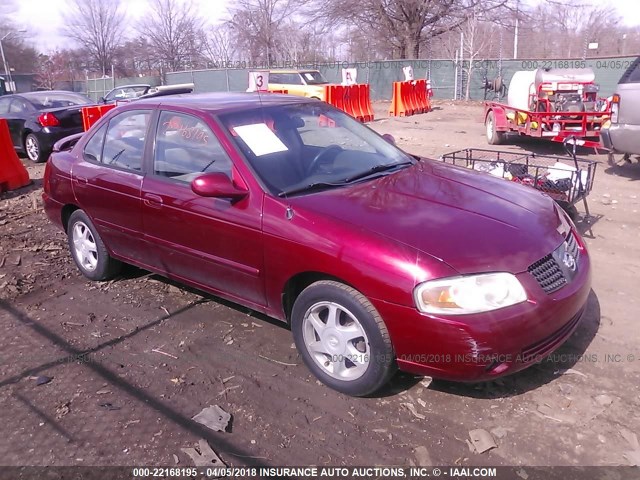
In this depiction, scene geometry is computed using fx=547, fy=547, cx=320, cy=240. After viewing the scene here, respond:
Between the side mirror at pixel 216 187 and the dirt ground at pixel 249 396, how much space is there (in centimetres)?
114

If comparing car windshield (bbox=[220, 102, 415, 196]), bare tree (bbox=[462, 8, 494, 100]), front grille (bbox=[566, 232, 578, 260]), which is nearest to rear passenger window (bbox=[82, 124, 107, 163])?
car windshield (bbox=[220, 102, 415, 196])

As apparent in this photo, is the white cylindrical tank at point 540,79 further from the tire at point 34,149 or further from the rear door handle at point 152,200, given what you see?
the tire at point 34,149

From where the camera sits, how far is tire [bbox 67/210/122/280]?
4902mm

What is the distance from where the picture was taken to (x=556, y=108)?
10797mm

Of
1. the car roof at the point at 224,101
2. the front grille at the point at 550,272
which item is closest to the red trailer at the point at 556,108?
the car roof at the point at 224,101

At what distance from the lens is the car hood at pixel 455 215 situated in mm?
2900

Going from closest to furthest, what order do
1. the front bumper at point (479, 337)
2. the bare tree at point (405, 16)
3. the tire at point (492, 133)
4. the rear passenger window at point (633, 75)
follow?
1. the front bumper at point (479, 337)
2. the rear passenger window at point (633, 75)
3. the tire at point (492, 133)
4. the bare tree at point (405, 16)

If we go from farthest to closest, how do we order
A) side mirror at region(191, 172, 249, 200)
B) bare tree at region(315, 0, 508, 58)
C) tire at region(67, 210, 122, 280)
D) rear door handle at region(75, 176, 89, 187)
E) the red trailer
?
bare tree at region(315, 0, 508, 58) → the red trailer → tire at region(67, 210, 122, 280) → rear door handle at region(75, 176, 89, 187) → side mirror at region(191, 172, 249, 200)

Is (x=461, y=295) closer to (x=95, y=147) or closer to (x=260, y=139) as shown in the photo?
(x=260, y=139)

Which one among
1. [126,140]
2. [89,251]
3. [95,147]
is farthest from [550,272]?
[89,251]

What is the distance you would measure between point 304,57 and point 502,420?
46.6 m

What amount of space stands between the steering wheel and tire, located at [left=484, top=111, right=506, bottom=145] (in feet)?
29.3

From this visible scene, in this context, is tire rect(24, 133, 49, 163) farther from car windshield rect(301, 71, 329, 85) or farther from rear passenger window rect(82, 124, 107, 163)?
car windshield rect(301, 71, 329, 85)

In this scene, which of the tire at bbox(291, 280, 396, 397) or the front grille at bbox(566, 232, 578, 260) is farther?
the front grille at bbox(566, 232, 578, 260)
